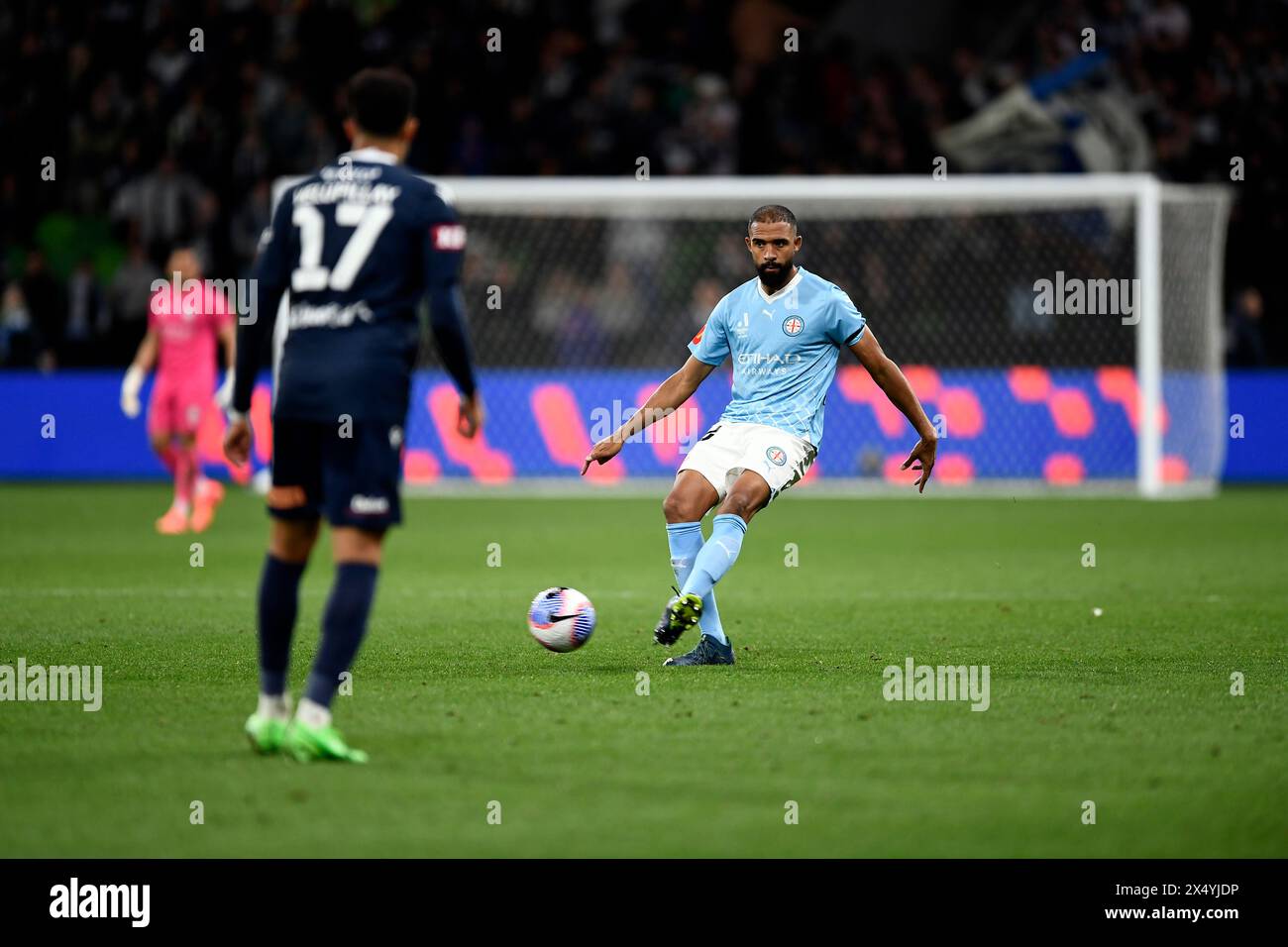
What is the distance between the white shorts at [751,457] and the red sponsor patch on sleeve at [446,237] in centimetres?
261

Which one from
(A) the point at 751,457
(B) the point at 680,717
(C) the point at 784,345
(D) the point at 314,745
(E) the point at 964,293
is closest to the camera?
(D) the point at 314,745

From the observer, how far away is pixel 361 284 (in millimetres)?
5641

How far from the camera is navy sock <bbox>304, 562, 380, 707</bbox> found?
559cm

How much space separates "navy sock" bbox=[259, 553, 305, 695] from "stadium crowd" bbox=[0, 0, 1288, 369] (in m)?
15.7

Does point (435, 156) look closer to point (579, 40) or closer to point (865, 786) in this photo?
point (579, 40)

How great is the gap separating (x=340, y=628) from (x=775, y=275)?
3155 millimetres

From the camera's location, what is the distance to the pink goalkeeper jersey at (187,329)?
15016 millimetres

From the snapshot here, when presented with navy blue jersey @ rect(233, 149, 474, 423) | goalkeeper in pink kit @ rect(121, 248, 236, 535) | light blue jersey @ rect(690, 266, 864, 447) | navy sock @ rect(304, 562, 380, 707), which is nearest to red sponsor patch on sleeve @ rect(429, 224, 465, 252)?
navy blue jersey @ rect(233, 149, 474, 423)

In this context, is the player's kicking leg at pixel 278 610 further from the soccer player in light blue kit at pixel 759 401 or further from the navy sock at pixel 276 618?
the soccer player in light blue kit at pixel 759 401

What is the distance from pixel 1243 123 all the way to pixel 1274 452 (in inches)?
160

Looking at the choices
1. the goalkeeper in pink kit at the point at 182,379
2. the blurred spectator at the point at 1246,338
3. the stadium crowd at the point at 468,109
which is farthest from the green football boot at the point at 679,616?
the blurred spectator at the point at 1246,338

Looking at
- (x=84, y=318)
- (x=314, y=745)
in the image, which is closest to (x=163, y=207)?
(x=84, y=318)

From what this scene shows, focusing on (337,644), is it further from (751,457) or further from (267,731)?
(751,457)

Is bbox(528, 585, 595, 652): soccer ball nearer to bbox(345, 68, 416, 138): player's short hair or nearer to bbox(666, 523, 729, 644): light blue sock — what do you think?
bbox(666, 523, 729, 644): light blue sock
